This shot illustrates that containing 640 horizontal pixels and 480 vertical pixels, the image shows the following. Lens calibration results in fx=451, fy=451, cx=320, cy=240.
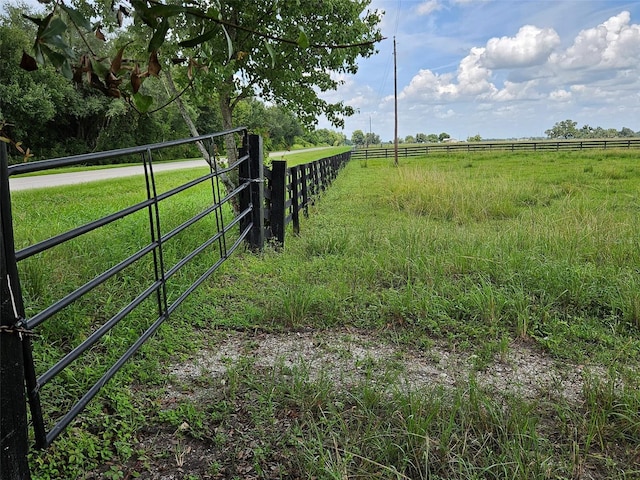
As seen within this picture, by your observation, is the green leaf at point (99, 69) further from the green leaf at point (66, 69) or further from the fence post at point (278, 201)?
the fence post at point (278, 201)

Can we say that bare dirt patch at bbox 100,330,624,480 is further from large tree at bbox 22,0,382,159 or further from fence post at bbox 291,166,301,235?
fence post at bbox 291,166,301,235

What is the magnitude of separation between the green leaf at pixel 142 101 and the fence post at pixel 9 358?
655 millimetres

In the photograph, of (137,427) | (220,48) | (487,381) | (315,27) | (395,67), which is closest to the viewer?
(137,427)

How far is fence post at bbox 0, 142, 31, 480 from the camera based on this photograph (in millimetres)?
1353

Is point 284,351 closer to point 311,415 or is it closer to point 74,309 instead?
point 311,415

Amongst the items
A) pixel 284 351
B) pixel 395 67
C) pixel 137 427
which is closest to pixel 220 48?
pixel 284 351

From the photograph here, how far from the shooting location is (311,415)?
6.95 feet

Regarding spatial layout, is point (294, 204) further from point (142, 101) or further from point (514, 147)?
point (514, 147)

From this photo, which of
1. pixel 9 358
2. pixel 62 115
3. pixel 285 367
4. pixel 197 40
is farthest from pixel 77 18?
pixel 62 115

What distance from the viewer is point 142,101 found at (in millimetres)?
910

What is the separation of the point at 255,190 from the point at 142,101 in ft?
14.0

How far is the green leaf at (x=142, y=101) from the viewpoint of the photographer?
0.90 meters

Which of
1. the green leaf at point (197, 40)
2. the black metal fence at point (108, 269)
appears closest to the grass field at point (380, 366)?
the black metal fence at point (108, 269)

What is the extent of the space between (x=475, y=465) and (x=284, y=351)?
4.54ft
